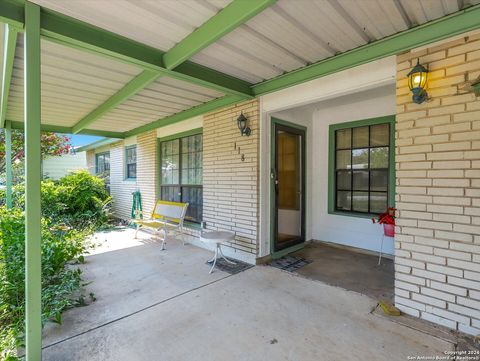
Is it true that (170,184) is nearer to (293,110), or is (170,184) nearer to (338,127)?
(293,110)

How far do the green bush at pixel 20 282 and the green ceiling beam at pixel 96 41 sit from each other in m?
2.29

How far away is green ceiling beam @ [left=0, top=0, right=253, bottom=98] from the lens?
1.99m

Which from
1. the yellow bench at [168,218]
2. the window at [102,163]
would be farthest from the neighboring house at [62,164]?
the yellow bench at [168,218]

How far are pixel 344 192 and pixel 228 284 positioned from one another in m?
2.79

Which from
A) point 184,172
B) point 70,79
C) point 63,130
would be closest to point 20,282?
point 70,79

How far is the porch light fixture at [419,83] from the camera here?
88.4 inches

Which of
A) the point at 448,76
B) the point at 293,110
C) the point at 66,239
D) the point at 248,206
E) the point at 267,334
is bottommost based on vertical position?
the point at 267,334

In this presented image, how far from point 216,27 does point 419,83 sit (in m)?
1.88

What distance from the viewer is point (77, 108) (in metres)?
4.95

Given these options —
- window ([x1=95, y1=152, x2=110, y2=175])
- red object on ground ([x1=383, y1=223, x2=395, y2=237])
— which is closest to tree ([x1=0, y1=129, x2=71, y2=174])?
window ([x1=95, y1=152, x2=110, y2=175])

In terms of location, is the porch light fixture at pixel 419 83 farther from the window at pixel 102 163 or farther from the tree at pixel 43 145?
the tree at pixel 43 145

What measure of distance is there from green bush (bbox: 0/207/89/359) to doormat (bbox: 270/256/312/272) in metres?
2.70

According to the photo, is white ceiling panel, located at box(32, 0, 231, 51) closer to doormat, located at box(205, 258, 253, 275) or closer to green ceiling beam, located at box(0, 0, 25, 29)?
green ceiling beam, located at box(0, 0, 25, 29)

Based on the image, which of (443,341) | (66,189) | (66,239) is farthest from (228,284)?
(66,189)
